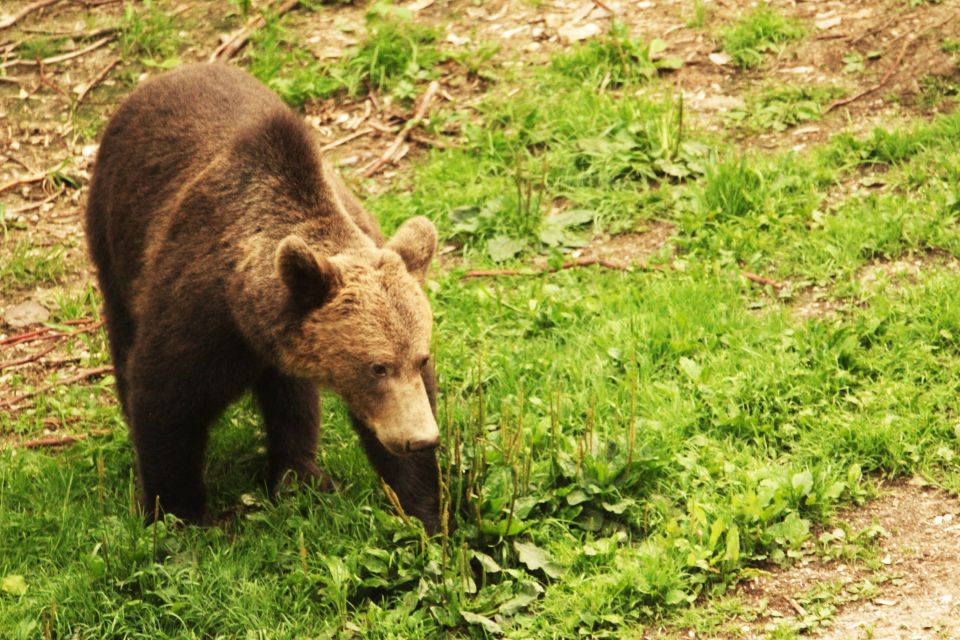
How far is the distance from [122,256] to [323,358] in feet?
4.89

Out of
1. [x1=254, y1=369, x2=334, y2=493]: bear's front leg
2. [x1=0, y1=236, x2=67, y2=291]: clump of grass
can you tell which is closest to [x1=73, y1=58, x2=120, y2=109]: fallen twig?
[x1=0, y1=236, x2=67, y2=291]: clump of grass

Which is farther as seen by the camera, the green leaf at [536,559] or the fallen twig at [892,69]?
the fallen twig at [892,69]

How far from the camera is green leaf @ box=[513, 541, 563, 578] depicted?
16.1 ft

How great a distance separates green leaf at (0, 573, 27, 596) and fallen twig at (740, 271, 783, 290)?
3821 mm

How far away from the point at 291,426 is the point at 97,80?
172 inches

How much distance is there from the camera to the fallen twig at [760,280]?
21.3 ft

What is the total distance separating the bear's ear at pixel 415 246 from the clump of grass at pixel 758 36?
3.76m

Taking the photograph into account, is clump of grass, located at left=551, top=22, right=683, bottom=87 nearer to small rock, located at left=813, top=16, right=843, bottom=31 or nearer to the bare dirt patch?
small rock, located at left=813, top=16, right=843, bottom=31

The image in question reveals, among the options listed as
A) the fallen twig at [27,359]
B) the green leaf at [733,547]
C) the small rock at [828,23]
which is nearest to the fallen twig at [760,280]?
the green leaf at [733,547]

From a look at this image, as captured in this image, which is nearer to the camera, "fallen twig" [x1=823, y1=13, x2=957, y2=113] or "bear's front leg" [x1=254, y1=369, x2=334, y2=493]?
"bear's front leg" [x1=254, y1=369, x2=334, y2=493]

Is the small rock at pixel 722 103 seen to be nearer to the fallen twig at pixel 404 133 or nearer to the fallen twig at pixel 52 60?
the fallen twig at pixel 404 133

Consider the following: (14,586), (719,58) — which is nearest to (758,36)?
(719,58)

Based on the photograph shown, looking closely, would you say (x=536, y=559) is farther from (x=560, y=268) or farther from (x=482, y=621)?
(x=560, y=268)

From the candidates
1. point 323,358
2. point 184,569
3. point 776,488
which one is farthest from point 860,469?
point 184,569
